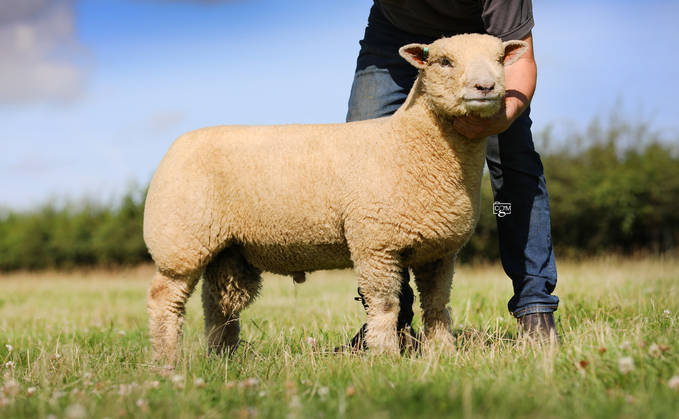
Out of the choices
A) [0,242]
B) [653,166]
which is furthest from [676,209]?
[0,242]

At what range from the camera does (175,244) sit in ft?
10.5

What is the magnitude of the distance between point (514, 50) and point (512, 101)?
30 cm

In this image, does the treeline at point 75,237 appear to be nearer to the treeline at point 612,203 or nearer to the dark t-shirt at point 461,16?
the treeline at point 612,203

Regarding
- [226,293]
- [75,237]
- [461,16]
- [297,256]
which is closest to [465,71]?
[461,16]

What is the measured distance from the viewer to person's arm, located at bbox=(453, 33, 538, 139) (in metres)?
2.85

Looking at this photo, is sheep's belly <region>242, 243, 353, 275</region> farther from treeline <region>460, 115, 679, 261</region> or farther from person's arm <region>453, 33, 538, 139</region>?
treeline <region>460, 115, 679, 261</region>

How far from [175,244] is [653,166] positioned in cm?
1682

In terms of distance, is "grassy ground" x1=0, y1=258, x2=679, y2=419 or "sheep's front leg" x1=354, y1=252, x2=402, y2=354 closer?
"grassy ground" x1=0, y1=258, x2=679, y2=419

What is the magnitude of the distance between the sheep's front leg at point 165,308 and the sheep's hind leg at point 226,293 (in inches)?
6.7

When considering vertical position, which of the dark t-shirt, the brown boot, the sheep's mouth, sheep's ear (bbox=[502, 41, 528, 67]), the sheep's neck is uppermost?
the dark t-shirt

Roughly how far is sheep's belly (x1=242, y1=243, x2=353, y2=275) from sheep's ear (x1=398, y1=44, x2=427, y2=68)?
1.08 m

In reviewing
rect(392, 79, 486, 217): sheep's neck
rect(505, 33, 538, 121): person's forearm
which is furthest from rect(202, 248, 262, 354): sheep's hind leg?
rect(505, 33, 538, 121): person's forearm

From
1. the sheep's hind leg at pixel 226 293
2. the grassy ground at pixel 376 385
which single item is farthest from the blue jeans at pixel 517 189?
the sheep's hind leg at pixel 226 293

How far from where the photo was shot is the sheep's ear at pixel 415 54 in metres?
2.94
